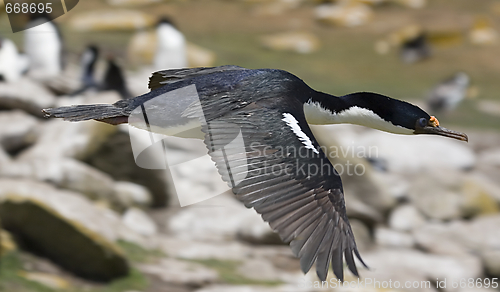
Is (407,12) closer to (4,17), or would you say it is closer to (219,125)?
(4,17)

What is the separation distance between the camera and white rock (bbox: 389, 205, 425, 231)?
6.57 meters

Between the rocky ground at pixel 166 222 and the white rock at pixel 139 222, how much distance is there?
0.02m

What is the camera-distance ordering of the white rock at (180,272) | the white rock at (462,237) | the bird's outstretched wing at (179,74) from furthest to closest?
the white rock at (462,237) < the white rock at (180,272) < the bird's outstretched wing at (179,74)

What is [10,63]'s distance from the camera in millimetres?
7398

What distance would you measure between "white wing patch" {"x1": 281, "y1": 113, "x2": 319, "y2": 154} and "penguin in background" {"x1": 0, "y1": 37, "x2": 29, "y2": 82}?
512 centimetres

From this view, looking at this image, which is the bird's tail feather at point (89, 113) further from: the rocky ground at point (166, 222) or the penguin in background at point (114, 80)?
the penguin in background at point (114, 80)

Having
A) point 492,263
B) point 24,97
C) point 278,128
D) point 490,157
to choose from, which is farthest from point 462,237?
point 24,97

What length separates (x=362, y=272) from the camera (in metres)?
5.18

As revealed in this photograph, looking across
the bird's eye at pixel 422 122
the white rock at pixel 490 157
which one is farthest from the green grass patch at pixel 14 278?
the white rock at pixel 490 157

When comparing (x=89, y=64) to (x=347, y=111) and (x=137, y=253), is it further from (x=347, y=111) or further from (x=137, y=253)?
(x=347, y=111)

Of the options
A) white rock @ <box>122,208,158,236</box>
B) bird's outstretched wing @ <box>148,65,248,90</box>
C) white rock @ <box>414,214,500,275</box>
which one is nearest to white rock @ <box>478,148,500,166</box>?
white rock @ <box>414,214,500,275</box>

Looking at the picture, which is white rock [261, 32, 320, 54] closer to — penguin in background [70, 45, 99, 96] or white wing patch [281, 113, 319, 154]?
penguin in background [70, 45, 99, 96]

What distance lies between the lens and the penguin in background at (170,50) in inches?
380

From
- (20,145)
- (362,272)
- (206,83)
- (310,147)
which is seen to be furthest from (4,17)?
(310,147)
